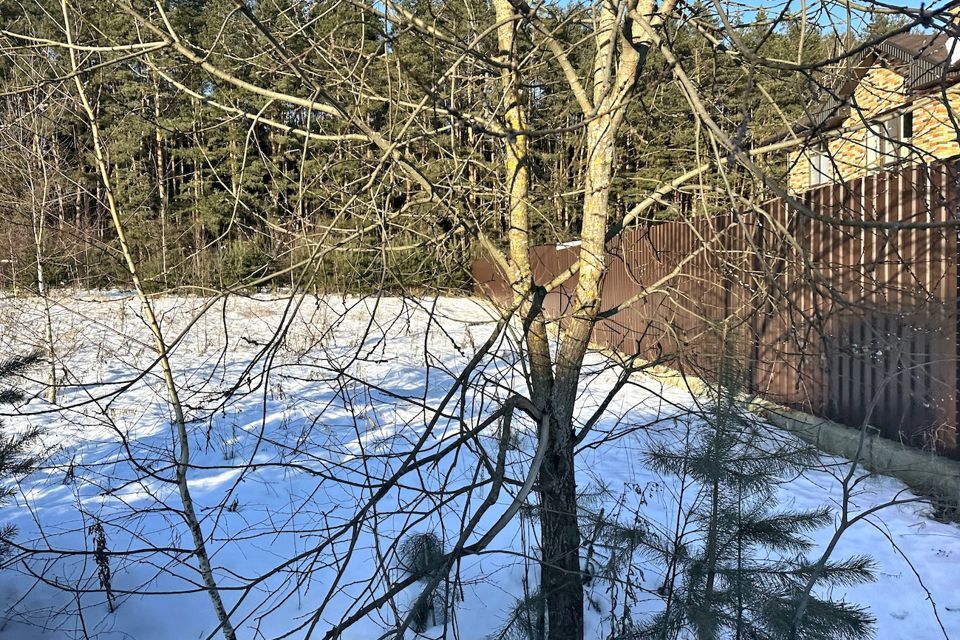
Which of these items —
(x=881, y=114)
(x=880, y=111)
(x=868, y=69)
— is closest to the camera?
(x=881, y=114)

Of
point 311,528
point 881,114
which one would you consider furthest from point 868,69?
point 311,528

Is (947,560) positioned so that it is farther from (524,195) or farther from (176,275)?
(176,275)

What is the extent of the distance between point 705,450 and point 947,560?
2634 mm

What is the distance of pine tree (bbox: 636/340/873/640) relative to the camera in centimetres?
236

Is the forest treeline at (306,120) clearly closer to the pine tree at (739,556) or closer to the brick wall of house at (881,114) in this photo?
the brick wall of house at (881,114)

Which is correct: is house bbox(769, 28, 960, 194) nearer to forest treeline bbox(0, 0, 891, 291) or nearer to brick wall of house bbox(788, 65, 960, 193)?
brick wall of house bbox(788, 65, 960, 193)

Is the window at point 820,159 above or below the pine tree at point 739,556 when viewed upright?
above

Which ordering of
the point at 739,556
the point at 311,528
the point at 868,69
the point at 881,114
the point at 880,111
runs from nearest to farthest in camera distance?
1. the point at 881,114
2. the point at 739,556
3. the point at 880,111
4. the point at 868,69
5. the point at 311,528

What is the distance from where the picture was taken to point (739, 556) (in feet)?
8.27

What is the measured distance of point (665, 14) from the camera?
2.31 m

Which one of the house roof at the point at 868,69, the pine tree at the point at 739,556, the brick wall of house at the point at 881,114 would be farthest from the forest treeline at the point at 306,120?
the pine tree at the point at 739,556

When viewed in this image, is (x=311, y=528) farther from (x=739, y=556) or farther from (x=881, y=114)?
(x=881, y=114)

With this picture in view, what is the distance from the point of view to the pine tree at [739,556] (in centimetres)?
236

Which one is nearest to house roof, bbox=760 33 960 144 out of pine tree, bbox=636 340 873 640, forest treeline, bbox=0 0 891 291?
forest treeline, bbox=0 0 891 291
